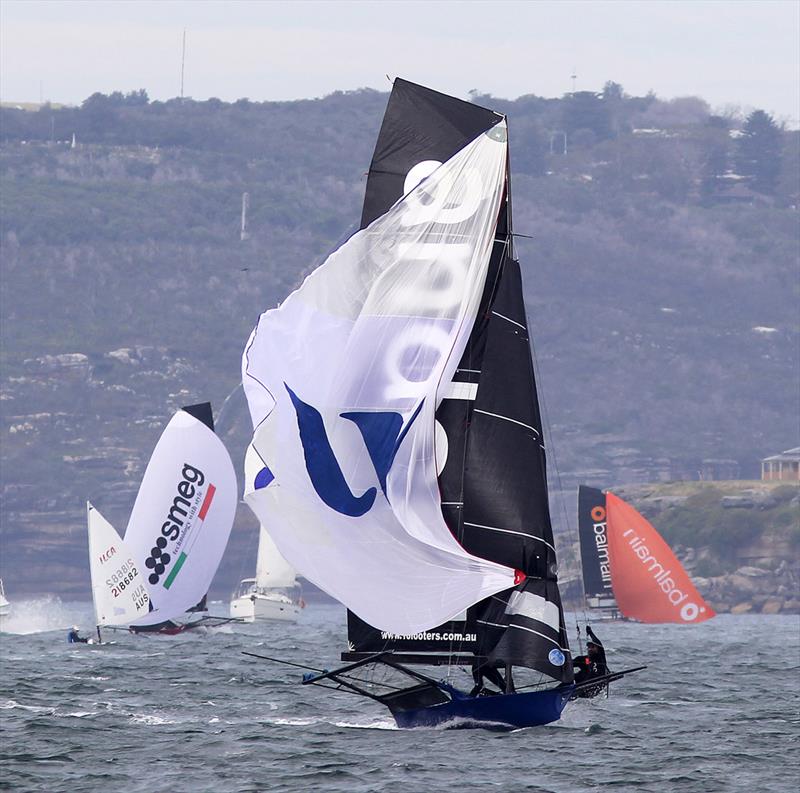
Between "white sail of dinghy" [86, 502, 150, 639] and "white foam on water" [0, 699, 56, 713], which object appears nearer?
"white foam on water" [0, 699, 56, 713]

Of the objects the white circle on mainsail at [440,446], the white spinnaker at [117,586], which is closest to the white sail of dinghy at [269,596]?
the white spinnaker at [117,586]

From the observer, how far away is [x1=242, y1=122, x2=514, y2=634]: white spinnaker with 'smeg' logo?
1264 inches

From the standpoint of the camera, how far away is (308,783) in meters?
29.9

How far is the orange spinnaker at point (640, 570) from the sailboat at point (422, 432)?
48.4 metres

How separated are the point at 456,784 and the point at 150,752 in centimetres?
606

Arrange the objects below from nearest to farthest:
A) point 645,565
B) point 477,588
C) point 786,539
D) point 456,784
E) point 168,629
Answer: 1. point 456,784
2. point 477,588
3. point 168,629
4. point 645,565
5. point 786,539

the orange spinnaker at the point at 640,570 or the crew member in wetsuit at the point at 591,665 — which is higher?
the crew member in wetsuit at the point at 591,665

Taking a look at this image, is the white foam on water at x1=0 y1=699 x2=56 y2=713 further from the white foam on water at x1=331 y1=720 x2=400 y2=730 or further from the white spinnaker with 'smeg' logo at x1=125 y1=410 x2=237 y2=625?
the white spinnaker with 'smeg' logo at x1=125 y1=410 x2=237 y2=625

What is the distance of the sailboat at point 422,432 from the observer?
32.2m

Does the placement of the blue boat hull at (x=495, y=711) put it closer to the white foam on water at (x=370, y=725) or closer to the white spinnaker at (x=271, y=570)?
the white foam on water at (x=370, y=725)

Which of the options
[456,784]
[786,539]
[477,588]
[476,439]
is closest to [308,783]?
[456,784]

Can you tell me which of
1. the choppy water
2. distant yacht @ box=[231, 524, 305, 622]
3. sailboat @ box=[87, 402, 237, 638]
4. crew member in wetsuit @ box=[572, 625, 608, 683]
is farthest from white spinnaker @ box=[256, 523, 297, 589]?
crew member in wetsuit @ box=[572, 625, 608, 683]

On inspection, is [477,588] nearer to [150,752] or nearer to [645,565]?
[150,752]

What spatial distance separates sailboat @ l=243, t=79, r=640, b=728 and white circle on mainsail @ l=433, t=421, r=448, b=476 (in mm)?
22
